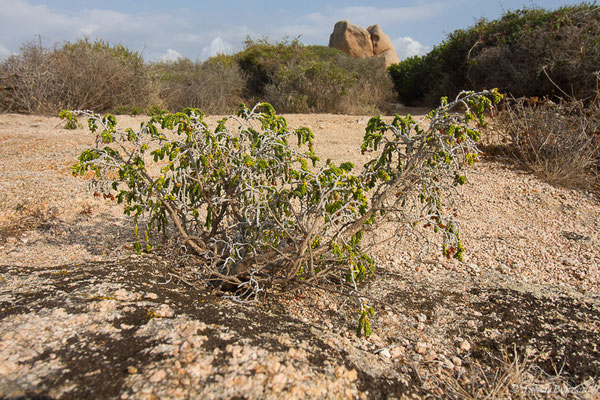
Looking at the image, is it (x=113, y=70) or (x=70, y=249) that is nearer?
(x=70, y=249)

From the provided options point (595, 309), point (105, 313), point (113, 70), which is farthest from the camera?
point (113, 70)

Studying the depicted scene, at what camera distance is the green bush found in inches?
314

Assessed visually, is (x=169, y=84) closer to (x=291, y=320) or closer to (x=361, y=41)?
(x=291, y=320)

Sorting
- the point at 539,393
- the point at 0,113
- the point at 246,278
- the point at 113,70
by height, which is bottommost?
the point at 539,393

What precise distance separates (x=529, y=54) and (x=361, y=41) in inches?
550

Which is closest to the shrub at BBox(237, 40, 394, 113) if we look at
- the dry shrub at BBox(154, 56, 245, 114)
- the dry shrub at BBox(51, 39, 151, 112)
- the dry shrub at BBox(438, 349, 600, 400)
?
the dry shrub at BBox(154, 56, 245, 114)

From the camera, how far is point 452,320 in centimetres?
244

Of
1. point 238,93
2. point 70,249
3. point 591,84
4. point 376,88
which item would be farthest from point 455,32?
point 70,249

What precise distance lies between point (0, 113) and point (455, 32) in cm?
1134

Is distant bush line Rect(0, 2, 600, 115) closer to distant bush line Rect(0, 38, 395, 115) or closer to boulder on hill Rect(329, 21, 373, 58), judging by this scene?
distant bush line Rect(0, 38, 395, 115)

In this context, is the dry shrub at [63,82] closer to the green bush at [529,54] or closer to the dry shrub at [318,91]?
the dry shrub at [318,91]

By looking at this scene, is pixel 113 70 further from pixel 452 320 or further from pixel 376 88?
pixel 452 320

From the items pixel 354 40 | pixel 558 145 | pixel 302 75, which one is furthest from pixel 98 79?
pixel 354 40

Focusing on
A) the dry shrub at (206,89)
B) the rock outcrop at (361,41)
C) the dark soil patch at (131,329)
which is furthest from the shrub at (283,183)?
the rock outcrop at (361,41)
